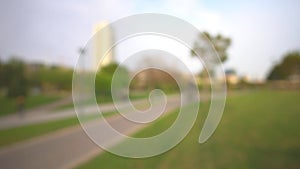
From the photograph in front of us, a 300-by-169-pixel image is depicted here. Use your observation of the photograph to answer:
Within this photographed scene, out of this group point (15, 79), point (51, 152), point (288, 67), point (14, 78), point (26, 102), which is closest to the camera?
point (51, 152)

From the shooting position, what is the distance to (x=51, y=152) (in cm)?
1008

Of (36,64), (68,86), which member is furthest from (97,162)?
(36,64)

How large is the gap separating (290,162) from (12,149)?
8060 millimetres

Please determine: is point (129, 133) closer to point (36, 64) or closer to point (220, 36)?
point (220, 36)

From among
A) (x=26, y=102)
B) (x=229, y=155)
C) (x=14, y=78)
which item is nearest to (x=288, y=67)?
(x=26, y=102)

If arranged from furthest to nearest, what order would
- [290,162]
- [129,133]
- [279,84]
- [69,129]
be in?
[279,84] < [69,129] < [129,133] < [290,162]

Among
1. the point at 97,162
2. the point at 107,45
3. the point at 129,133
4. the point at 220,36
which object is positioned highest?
the point at 220,36

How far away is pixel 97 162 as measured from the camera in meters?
8.49

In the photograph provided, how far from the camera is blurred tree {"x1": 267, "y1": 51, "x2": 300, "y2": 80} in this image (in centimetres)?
6500

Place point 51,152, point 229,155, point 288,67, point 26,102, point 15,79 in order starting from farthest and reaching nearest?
point 288,67
point 26,102
point 15,79
point 51,152
point 229,155

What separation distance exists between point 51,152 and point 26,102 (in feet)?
82.2

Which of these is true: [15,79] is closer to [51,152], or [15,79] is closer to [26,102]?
[26,102]

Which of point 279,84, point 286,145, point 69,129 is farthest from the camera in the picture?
point 279,84

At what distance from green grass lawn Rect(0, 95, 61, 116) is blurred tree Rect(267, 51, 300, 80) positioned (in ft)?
145
